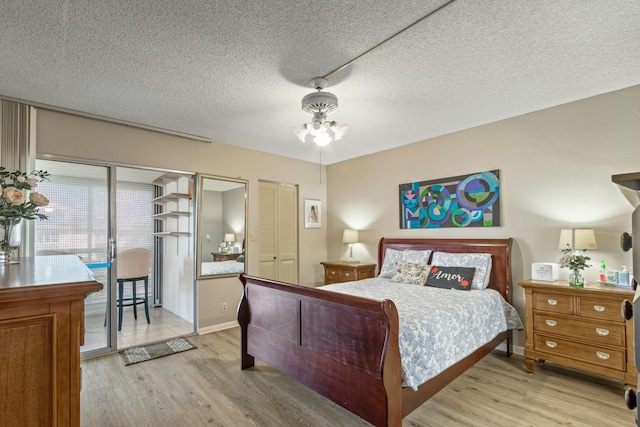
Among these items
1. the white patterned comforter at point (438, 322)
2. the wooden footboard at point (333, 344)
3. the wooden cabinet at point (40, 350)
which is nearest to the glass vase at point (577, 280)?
the white patterned comforter at point (438, 322)

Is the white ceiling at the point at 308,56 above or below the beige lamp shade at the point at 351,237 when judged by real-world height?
above

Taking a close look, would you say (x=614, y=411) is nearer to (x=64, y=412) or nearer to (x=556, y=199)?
(x=556, y=199)

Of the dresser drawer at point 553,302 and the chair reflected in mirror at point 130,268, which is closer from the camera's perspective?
the dresser drawer at point 553,302

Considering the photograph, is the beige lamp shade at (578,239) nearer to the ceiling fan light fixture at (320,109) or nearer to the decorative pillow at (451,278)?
the decorative pillow at (451,278)

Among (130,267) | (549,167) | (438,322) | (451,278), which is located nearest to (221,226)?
(130,267)

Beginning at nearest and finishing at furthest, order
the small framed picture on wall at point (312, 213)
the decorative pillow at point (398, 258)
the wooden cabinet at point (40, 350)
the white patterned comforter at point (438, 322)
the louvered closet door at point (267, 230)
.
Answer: the wooden cabinet at point (40, 350) → the white patterned comforter at point (438, 322) → the decorative pillow at point (398, 258) → the louvered closet door at point (267, 230) → the small framed picture on wall at point (312, 213)

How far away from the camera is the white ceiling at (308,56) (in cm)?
178

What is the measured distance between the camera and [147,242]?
5.20 metres

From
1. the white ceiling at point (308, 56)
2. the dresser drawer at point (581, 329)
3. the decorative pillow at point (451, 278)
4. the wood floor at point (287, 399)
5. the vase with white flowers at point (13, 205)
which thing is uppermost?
the white ceiling at point (308, 56)

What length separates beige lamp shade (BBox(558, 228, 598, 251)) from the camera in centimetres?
275

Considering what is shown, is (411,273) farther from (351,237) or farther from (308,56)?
(308,56)

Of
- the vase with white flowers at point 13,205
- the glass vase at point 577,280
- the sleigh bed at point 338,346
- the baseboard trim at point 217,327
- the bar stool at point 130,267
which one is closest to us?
the vase with white flowers at point 13,205

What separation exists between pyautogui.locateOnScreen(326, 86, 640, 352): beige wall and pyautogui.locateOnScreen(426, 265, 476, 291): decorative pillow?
565 mm

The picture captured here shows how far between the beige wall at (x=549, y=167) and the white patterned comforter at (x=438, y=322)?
2.14 feet
